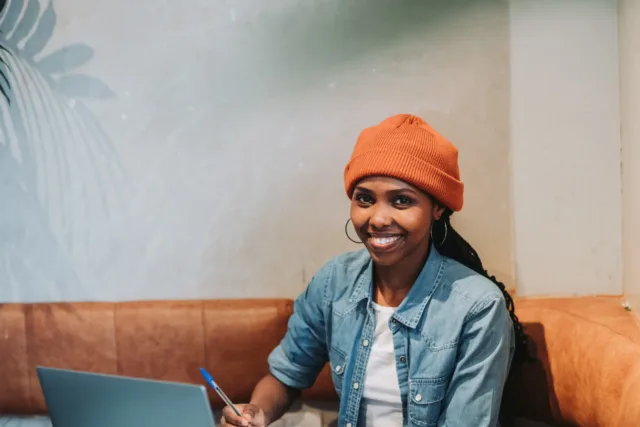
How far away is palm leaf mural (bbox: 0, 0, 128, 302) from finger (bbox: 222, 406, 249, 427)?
30.9 inches

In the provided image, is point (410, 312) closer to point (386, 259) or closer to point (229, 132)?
point (386, 259)

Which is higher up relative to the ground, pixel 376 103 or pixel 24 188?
pixel 376 103

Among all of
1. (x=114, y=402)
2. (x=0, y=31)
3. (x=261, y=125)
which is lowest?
(x=114, y=402)

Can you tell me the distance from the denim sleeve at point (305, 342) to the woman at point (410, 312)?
68mm

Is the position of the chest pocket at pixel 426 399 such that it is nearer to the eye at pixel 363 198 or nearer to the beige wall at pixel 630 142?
the eye at pixel 363 198

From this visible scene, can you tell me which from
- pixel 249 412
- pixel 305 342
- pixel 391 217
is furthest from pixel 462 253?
pixel 249 412

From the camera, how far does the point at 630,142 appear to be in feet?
5.44

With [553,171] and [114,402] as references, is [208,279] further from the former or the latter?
[553,171]

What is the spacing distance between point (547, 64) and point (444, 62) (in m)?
0.28

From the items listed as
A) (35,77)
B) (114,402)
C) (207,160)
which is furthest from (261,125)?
(114,402)

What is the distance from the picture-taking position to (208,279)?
6.23 ft

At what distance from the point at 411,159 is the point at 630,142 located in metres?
0.71

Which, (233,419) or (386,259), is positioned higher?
(386,259)

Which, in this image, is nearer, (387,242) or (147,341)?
(387,242)
